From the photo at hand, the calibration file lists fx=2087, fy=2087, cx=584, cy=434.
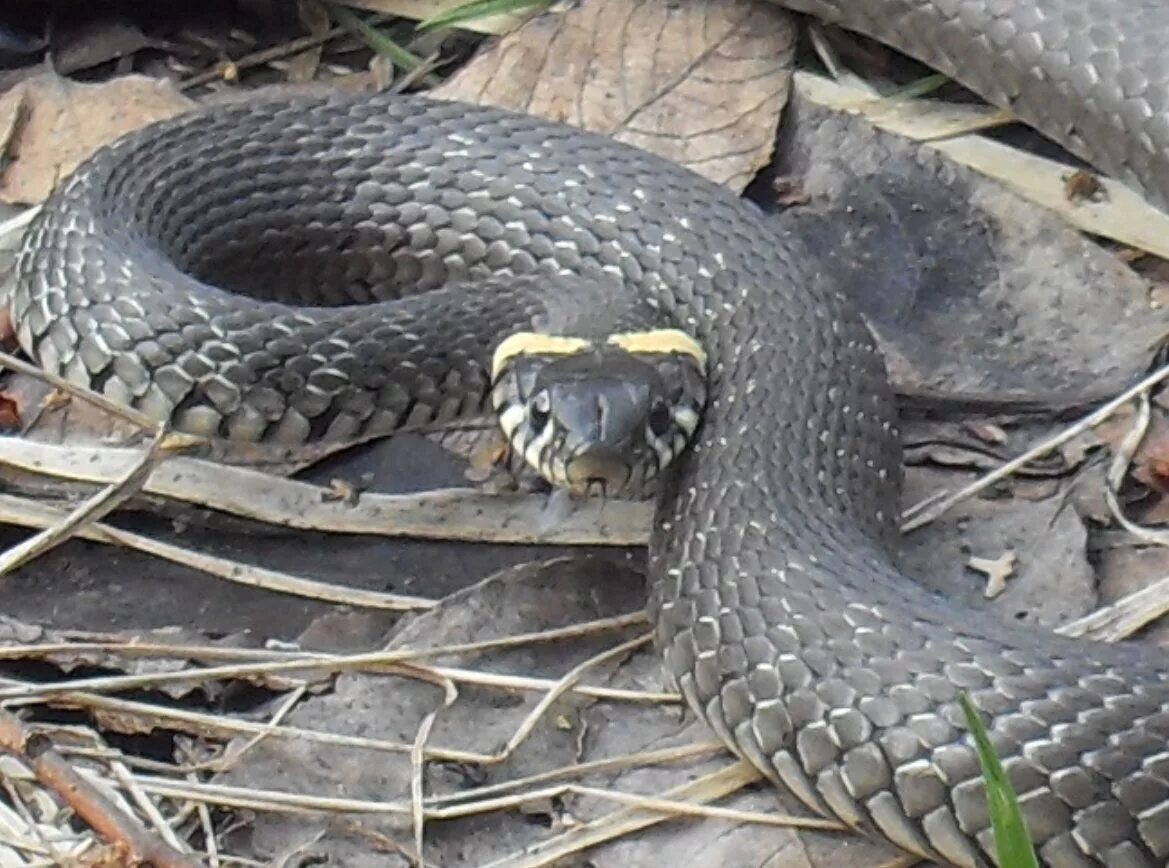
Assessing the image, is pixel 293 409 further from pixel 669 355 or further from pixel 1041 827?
pixel 1041 827

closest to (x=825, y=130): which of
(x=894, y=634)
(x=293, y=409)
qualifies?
(x=293, y=409)

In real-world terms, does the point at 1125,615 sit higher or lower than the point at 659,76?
lower

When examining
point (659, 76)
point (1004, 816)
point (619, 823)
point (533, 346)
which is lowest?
point (619, 823)

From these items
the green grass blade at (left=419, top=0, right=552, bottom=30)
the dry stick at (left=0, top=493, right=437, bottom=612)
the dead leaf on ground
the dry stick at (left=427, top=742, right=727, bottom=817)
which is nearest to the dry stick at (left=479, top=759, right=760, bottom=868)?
the dry stick at (left=427, top=742, right=727, bottom=817)

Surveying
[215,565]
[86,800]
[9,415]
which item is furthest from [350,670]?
[9,415]

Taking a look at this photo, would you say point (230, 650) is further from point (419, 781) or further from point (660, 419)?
point (660, 419)

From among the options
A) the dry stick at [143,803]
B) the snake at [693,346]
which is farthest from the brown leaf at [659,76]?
the dry stick at [143,803]

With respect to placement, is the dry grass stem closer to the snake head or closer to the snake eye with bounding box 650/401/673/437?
the snake head
